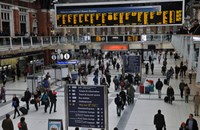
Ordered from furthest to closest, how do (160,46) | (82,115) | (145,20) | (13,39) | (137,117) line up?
(160,46) < (13,39) < (145,20) < (137,117) < (82,115)

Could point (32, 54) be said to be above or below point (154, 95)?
above

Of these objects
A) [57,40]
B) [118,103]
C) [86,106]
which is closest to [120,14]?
[118,103]

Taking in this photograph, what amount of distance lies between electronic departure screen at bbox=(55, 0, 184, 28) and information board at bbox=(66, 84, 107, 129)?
12447 mm

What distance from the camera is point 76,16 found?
72.1 feet

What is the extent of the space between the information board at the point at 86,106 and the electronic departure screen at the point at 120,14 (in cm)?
1245

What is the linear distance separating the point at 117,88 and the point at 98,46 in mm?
14886

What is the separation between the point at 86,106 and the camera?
934 cm

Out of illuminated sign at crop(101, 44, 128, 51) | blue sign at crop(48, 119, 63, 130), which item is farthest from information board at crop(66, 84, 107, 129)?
illuminated sign at crop(101, 44, 128, 51)

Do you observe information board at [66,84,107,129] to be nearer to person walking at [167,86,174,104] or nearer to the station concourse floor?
the station concourse floor

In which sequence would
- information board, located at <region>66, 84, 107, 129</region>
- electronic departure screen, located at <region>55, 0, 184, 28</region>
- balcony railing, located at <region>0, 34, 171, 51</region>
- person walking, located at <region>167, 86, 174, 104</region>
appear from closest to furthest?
information board, located at <region>66, 84, 107, 129</region>, person walking, located at <region>167, 86, 174, 104</region>, electronic departure screen, located at <region>55, 0, 184, 28</region>, balcony railing, located at <region>0, 34, 171, 51</region>

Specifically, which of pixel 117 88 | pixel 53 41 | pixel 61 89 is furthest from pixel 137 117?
pixel 53 41

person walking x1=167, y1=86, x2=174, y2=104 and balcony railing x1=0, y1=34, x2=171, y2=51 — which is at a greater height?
balcony railing x1=0, y1=34, x2=171, y2=51

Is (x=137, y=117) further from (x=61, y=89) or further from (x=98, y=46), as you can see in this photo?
(x=98, y=46)

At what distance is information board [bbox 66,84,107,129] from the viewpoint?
29.9ft
